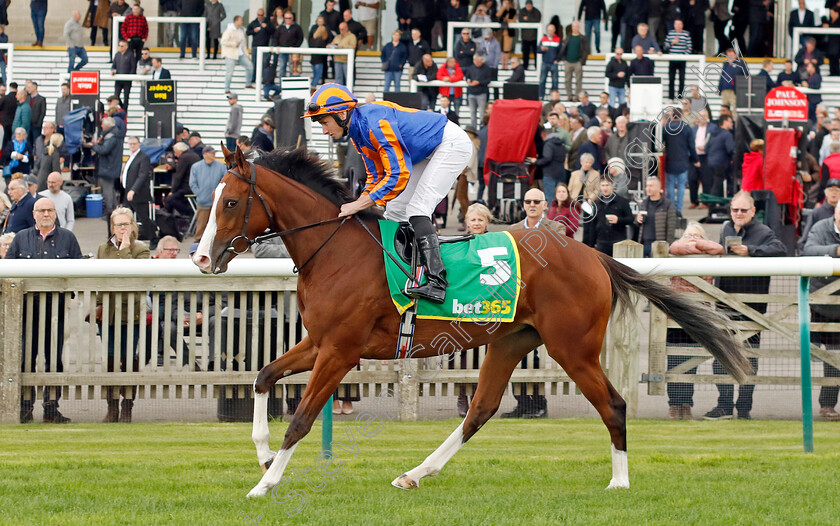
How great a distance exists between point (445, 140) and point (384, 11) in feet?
68.8

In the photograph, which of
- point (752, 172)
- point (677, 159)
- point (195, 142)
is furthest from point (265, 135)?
point (752, 172)

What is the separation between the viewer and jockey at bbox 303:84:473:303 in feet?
18.6

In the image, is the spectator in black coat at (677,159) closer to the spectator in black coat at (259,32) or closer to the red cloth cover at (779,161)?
the red cloth cover at (779,161)

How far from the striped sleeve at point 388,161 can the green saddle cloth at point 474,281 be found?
9.7 inches

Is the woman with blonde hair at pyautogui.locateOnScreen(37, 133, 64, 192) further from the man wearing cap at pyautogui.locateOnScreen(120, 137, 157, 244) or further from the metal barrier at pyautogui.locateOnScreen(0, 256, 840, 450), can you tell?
the metal barrier at pyautogui.locateOnScreen(0, 256, 840, 450)

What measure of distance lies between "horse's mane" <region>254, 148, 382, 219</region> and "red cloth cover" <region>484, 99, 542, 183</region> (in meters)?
9.46

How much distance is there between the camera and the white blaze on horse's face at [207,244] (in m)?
5.50

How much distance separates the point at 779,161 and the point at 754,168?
0.39 metres

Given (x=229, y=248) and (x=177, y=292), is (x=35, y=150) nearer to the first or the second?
(x=177, y=292)

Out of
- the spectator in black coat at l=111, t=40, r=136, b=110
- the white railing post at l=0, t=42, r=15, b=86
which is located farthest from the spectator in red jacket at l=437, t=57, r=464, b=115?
the white railing post at l=0, t=42, r=15, b=86

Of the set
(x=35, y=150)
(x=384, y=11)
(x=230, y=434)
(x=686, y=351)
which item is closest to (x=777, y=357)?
(x=686, y=351)

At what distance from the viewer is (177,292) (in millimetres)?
7699

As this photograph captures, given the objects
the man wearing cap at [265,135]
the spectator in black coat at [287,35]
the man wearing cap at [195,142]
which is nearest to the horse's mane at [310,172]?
the man wearing cap at [265,135]

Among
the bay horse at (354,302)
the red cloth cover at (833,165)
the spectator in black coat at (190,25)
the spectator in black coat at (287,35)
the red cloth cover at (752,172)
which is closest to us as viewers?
the bay horse at (354,302)
